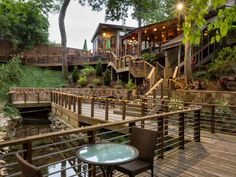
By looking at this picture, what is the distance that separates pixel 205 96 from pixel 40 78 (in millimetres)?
16777

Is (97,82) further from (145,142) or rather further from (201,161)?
(145,142)

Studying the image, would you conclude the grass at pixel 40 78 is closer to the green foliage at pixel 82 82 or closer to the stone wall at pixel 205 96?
the green foliage at pixel 82 82

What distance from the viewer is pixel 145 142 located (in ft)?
11.6

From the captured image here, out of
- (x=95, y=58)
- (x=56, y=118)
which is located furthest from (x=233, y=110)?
(x=95, y=58)

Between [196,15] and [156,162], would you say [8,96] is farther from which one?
[196,15]

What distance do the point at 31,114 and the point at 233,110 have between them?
505 inches

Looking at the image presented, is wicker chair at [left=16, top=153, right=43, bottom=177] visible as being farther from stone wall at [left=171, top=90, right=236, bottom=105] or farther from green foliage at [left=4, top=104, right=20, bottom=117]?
green foliage at [left=4, top=104, right=20, bottom=117]

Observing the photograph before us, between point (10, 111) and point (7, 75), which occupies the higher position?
point (7, 75)

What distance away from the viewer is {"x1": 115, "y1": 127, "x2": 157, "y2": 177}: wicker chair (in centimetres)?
323

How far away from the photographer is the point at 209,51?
50.3 feet

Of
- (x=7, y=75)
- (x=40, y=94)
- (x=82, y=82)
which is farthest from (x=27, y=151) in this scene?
(x=82, y=82)

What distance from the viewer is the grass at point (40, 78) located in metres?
21.0

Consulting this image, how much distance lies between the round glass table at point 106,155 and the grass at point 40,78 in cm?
1882

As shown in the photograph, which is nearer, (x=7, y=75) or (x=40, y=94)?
(x=7, y=75)
